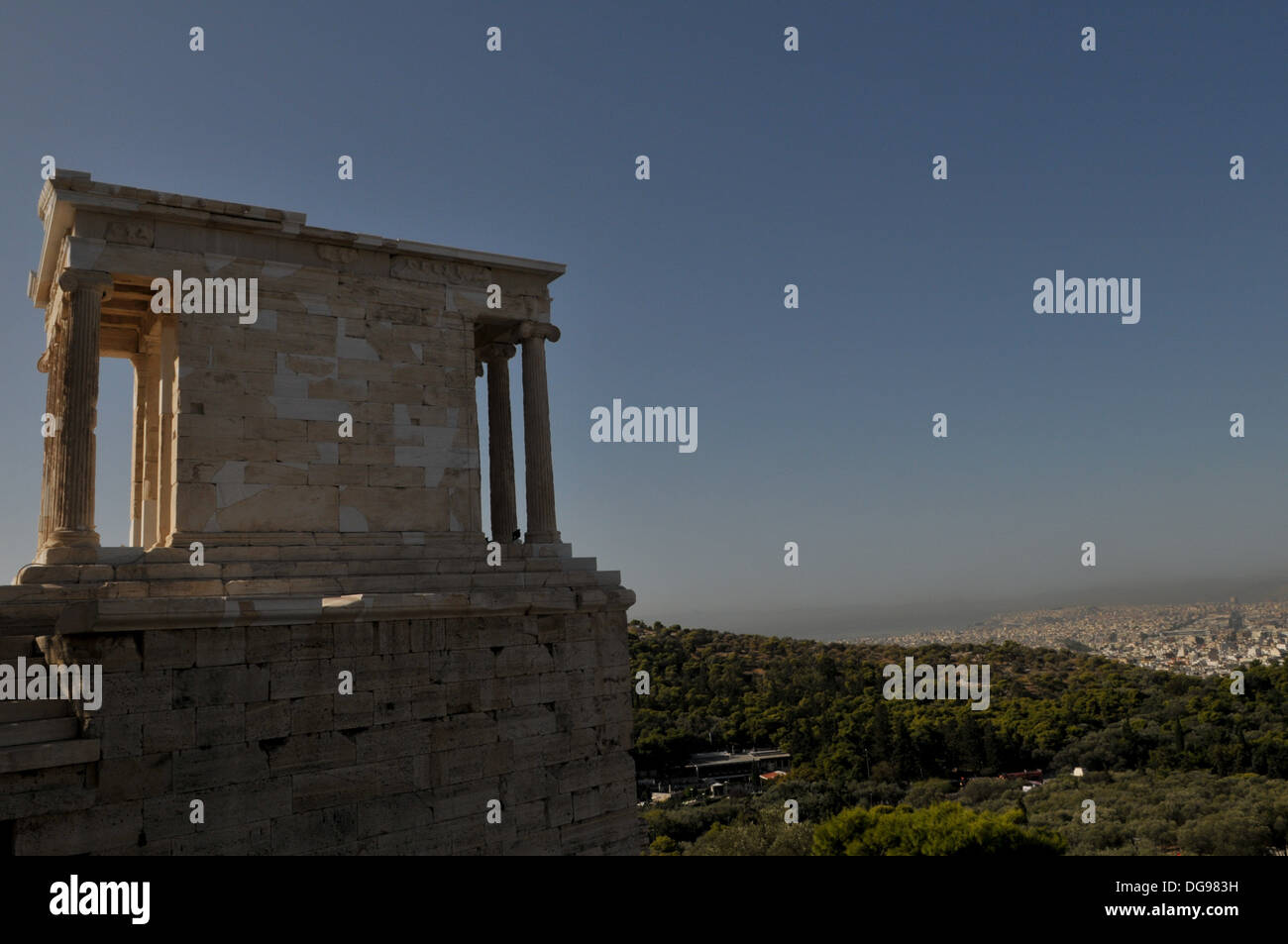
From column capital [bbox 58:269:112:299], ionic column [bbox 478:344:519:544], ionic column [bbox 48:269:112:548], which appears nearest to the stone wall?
ionic column [bbox 48:269:112:548]

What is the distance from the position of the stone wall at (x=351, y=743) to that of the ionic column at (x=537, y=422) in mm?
2788

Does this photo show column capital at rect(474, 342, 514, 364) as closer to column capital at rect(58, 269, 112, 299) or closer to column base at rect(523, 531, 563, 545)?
column base at rect(523, 531, 563, 545)

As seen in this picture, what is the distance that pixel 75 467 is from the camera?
1221 centimetres

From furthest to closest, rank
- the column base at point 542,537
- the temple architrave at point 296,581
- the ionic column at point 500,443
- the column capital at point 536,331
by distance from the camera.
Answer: the ionic column at point 500,443 → the column capital at point 536,331 → the column base at point 542,537 → the temple architrave at point 296,581

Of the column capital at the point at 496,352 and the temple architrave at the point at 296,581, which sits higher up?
the column capital at the point at 496,352

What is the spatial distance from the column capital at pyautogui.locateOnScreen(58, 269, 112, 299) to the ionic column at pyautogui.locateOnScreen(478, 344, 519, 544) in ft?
22.8

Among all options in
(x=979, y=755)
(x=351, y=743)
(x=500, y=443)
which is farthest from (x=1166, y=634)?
(x=351, y=743)

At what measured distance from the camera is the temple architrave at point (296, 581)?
10086 mm

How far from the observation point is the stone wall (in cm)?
982

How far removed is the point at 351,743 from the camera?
11.5m

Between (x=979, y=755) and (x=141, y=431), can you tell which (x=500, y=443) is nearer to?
(x=141, y=431)

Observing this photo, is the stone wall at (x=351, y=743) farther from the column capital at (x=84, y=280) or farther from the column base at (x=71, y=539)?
the column capital at (x=84, y=280)

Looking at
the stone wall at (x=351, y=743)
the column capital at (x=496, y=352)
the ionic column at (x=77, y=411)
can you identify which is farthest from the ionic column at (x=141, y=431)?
the stone wall at (x=351, y=743)
